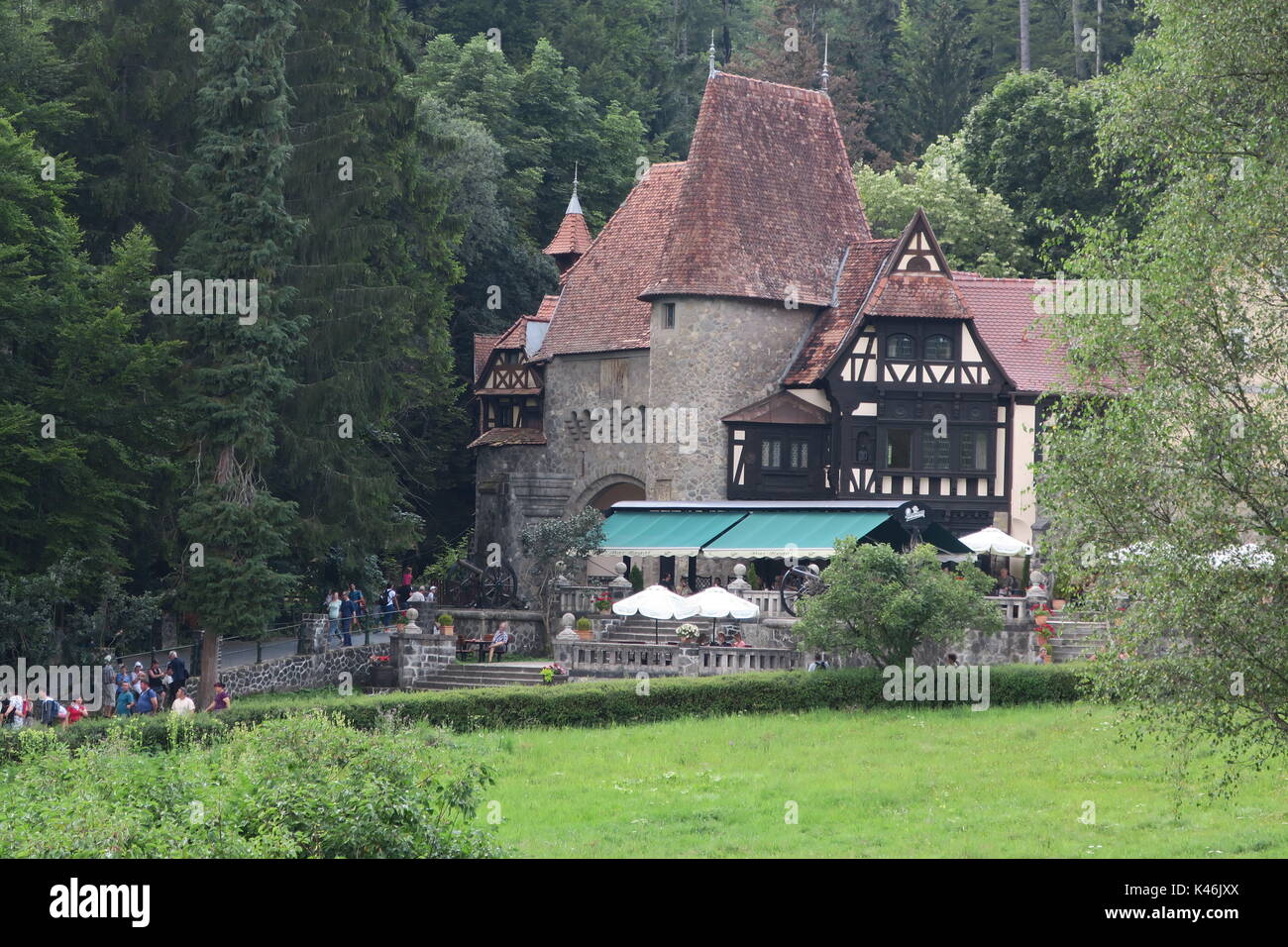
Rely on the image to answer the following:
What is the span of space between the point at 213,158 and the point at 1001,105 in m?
32.6

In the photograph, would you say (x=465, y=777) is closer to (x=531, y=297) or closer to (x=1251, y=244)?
(x=1251, y=244)

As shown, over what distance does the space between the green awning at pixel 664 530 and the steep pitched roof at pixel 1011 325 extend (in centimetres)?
908

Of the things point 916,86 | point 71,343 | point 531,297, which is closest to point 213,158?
point 71,343

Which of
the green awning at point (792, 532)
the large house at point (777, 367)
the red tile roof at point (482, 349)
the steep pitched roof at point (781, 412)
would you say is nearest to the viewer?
the green awning at point (792, 532)

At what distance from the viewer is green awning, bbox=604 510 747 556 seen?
44.5 meters

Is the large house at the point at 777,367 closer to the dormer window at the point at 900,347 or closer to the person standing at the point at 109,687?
the dormer window at the point at 900,347

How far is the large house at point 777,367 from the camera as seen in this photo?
155 ft

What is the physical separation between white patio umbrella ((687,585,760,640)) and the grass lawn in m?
5.43

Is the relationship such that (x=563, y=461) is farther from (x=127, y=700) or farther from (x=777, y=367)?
(x=127, y=700)

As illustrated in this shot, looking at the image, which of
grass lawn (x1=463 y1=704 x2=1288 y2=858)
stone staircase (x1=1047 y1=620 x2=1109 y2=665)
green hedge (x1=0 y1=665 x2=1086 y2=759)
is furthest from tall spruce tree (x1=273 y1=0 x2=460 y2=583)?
stone staircase (x1=1047 y1=620 x2=1109 y2=665)

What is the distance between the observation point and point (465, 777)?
56.7ft

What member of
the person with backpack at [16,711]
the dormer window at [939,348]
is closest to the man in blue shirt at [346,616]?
the person with backpack at [16,711]

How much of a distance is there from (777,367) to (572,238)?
10.1 m

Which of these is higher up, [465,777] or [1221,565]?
[1221,565]
